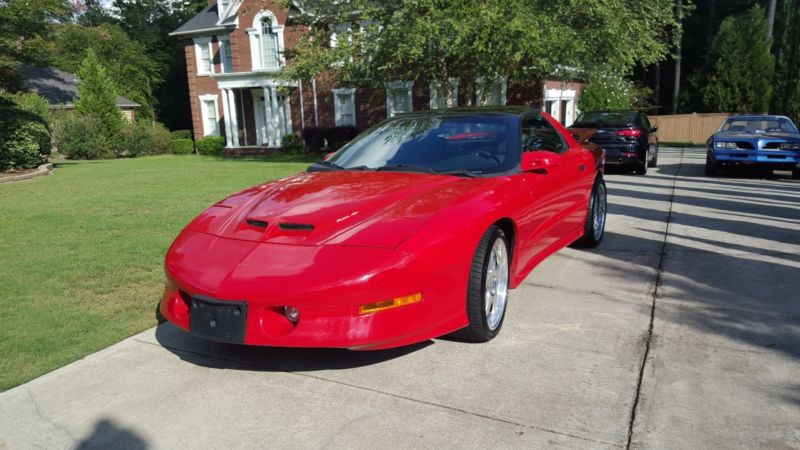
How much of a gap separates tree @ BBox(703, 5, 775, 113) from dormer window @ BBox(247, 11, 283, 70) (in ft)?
A: 73.5

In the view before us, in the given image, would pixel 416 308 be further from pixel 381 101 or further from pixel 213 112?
pixel 213 112

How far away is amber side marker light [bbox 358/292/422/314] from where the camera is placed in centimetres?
305

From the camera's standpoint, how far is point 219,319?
3145 millimetres

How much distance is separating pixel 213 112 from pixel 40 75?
1556 cm

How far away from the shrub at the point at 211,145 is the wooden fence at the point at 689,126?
853 inches

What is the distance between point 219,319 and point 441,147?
7.30ft

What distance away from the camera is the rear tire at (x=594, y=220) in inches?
244

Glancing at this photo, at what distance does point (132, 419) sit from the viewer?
9.86ft

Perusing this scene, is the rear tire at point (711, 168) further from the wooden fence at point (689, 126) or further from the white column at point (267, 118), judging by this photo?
the white column at point (267, 118)

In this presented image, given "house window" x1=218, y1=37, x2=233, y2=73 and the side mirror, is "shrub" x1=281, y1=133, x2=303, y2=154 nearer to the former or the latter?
"house window" x1=218, y1=37, x2=233, y2=73

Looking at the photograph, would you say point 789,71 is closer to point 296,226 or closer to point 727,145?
point 727,145

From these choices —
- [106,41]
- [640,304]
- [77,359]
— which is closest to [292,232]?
[77,359]

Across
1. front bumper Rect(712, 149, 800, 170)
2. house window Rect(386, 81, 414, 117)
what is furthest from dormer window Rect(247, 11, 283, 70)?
front bumper Rect(712, 149, 800, 170)

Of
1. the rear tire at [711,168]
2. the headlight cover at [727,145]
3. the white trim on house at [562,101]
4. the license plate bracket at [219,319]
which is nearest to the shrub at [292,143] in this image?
the white trim on house at [562,101]
